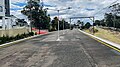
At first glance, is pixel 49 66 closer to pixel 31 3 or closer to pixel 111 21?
pixel 31 3

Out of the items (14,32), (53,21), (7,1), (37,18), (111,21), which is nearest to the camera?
(14,32)

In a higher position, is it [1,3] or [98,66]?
[1,3]

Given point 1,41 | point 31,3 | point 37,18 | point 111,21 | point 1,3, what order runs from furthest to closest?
point 111,21 → point 31,3 → point 37,18 → point 1,3 → point 1,41

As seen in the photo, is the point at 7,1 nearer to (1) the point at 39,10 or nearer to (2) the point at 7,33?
(1) the point at 39,10

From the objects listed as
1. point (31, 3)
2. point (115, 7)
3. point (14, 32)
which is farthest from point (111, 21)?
point (14, 32)

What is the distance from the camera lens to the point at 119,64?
432 inches

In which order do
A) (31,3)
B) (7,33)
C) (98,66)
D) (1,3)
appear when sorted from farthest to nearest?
(31,3), (1,3), (7,33), (98,66)

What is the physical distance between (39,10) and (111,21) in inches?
3624

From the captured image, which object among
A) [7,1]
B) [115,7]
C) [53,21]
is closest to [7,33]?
[7,1]

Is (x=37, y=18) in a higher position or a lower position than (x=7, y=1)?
lower

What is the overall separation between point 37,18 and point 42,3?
6.08 m

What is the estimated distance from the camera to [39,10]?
7938cm

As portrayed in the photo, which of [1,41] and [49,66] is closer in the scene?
[49,66]

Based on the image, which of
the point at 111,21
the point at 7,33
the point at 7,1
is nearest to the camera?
the point at 7,33
